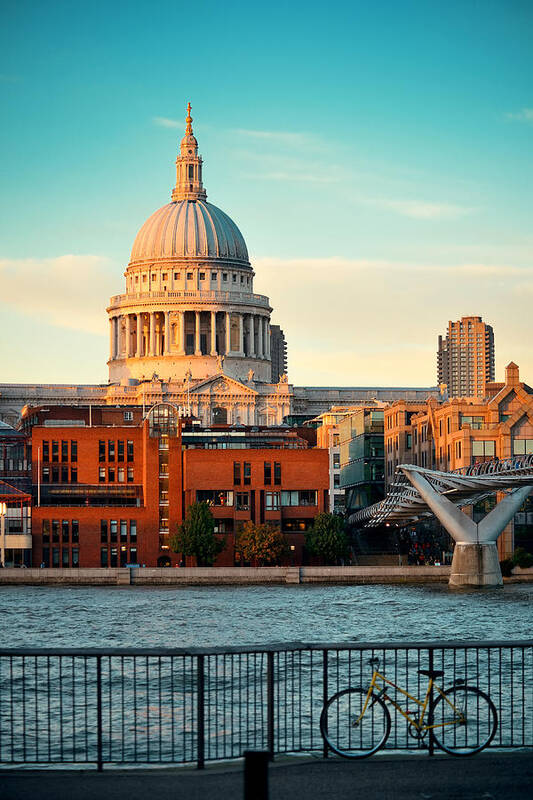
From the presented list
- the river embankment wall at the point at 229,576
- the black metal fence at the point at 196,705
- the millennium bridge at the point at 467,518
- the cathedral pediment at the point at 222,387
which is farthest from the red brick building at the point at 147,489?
the cathedral pediment at the point at 222,387

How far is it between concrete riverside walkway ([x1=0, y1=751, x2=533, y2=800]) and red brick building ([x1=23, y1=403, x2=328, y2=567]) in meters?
91.5

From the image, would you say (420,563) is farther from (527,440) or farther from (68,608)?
(68,608)

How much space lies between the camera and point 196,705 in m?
35.9

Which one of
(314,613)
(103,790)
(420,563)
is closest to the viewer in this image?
(103,790)

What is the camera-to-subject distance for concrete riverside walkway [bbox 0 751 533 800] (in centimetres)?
1916

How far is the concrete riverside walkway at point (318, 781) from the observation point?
19156 mm

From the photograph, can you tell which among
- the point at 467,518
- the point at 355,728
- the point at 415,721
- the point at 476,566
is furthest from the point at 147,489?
the point at 415,721

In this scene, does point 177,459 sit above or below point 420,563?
above

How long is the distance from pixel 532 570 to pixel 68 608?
36115 mm

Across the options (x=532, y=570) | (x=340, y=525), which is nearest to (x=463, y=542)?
(x=532, y=570)

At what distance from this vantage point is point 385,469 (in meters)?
145

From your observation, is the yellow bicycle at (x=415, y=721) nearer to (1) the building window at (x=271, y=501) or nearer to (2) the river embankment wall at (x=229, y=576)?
(2) the river embankment wall at (x=229, y=576)

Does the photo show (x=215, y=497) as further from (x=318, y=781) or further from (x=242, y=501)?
(x=318, y=781)

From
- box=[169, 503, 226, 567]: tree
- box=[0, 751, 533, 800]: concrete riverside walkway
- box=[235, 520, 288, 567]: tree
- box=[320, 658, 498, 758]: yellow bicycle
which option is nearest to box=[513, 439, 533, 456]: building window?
box=[235, 520, 288, 567]: tree
